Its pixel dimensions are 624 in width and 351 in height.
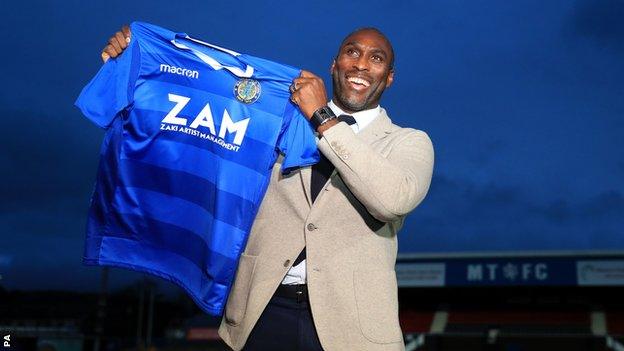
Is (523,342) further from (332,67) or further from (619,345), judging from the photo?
(332,67)

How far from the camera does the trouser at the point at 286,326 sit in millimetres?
2238

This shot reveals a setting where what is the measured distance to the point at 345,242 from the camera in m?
2.30

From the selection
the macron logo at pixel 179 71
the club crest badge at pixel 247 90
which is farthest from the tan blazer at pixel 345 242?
the macron logo at pixel 179 71

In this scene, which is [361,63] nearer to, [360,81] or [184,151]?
[360,81]

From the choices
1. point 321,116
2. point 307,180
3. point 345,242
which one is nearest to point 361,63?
point 321,116

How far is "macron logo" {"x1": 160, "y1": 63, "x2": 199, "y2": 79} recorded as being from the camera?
289 centimetres

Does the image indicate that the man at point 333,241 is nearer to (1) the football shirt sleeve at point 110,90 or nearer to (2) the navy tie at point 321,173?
(2) the navy tie at point 321,173

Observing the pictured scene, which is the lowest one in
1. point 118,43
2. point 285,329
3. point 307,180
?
point 285,329

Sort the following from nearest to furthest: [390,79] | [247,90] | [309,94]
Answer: [309,94] → [390,79] → [247,90]

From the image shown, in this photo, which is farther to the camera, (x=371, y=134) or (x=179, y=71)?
(x=179, y=71)

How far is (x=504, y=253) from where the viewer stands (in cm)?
2073

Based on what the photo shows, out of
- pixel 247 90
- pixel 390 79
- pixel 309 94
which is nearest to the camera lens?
pixel 309 94

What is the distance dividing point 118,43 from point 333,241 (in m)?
1.34

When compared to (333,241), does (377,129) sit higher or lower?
higher
